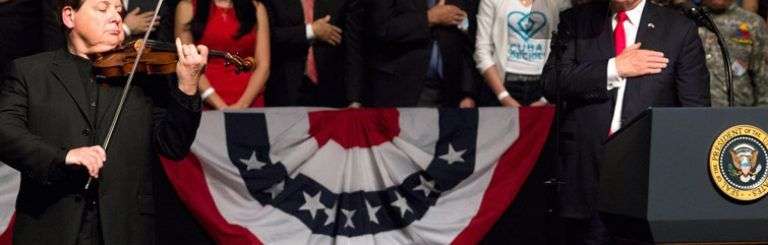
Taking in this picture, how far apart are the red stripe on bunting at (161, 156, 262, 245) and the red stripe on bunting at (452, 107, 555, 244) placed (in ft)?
4.17

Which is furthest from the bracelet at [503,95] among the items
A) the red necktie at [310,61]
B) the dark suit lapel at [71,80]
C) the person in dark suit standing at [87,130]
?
the dark suit lapel at [71,80]

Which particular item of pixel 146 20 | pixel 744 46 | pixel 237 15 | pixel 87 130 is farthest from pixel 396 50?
pixel 87 130

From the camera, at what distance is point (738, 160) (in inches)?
178

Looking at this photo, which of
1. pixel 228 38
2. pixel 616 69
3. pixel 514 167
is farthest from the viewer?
pixel 228 38

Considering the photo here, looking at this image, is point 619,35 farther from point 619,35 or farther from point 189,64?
point 189,64

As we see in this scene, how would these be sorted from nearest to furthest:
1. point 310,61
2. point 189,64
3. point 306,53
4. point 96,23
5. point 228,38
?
point 189,64
point 96,23
point 228,38
point 306,53
point 310,61

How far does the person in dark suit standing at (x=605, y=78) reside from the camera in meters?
5.62

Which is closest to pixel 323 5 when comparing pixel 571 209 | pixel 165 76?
pixel 571 209

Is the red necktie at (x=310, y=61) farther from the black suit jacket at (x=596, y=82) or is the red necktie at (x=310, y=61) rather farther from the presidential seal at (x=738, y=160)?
the presidential seal at (x=738, y=160)

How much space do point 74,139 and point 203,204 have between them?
233cm

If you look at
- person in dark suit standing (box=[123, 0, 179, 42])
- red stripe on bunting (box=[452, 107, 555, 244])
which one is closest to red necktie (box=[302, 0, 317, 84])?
person in dark suit standing (box=[123, 0, 179, 42])

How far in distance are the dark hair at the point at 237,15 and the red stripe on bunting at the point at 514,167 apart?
63.2 inches

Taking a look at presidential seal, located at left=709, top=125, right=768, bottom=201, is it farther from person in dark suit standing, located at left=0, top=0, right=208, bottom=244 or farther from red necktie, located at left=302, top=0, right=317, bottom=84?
red necktie, located at left=302, top=0, right=317, bottom=84

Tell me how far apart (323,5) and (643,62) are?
2.93 metres
